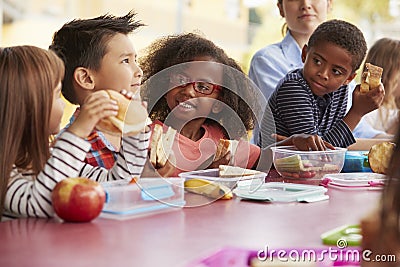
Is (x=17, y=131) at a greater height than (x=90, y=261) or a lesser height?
greater

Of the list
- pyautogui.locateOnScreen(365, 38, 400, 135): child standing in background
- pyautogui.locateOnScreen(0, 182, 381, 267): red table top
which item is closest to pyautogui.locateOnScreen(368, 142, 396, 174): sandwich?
pyautogui.locateOnScreen(0, 182, 381, 267): red table top

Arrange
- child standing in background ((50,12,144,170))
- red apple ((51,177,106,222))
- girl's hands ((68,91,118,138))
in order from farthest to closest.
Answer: child standing in background ((50,12,144,170)) → girl's hands ((68,91,118,138)) → red apple ((51,177,106,222))

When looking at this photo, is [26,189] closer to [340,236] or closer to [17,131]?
[17,131]

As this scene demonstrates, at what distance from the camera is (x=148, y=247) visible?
1099 millimetres

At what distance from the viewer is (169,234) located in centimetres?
119

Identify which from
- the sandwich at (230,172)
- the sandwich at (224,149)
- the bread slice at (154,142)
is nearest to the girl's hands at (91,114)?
the bread slice at (154,142)

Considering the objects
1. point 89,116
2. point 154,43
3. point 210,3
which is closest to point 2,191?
point 89,116

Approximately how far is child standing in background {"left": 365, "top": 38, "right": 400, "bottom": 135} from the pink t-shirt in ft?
4.24

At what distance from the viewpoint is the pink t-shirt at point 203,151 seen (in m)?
1.94

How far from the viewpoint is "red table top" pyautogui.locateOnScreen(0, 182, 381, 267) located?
1.04 metres

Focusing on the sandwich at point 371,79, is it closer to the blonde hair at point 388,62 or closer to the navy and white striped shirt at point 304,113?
the navy and white striped shirt at point 304,113

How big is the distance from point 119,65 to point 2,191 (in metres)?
0.76

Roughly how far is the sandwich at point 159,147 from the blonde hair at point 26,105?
0.95ft

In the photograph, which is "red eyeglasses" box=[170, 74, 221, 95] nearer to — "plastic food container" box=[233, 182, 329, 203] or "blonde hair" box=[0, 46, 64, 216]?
"plastic food container" box=[233, 182, 329, 203]
